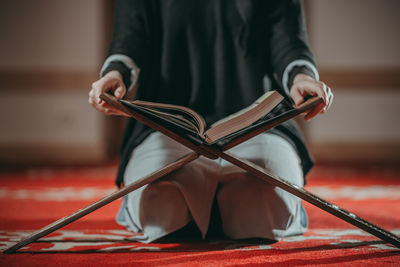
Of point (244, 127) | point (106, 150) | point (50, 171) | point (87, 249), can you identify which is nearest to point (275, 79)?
point (244, 127)

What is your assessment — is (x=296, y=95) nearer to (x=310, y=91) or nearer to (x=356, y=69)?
(x=310, y=91)

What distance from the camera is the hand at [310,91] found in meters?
0.69

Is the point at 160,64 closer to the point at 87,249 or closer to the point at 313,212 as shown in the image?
the point at 87,249

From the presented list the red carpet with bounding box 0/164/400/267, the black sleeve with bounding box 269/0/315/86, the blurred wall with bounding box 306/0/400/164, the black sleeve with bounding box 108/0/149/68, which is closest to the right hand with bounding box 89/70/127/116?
the black sleeve with bounding box 108/0/149/68

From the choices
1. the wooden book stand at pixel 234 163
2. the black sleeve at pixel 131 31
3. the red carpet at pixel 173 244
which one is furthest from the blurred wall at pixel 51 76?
the wooden book stand at pixel 234 163

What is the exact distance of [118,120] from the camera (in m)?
3.52

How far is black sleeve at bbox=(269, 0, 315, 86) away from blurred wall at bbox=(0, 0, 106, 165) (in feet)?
8.54

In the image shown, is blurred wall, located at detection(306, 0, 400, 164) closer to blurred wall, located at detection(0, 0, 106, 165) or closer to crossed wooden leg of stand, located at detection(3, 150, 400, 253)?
blurred wall, located at detection(0, 0, 106, 165)

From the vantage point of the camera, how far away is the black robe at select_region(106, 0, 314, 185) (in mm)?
932

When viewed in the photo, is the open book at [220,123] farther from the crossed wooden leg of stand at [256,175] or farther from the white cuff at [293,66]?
the white cuff at [293,66]

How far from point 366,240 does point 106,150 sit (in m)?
2.83

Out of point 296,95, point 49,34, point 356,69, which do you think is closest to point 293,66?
point 296,95

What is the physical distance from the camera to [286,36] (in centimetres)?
91

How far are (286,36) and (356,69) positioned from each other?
278 cm
